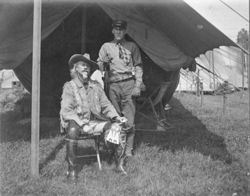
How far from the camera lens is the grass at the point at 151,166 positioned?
139 inches

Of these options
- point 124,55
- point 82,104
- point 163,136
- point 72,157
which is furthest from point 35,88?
point 163,136

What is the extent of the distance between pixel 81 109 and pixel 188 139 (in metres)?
2.37

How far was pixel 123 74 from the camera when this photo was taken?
4695mm

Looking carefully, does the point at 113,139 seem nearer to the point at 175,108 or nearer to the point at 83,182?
the point at 83,182

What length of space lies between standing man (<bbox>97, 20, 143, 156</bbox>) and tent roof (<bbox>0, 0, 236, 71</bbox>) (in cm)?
83

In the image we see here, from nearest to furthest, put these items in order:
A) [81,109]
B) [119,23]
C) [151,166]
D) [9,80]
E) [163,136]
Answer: [81,109]
[151,166]
[119,23]
[163,136]
[9,80]

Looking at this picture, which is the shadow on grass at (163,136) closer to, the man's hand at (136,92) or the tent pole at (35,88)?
the tent pole at (35,88)

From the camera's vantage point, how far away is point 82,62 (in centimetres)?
413

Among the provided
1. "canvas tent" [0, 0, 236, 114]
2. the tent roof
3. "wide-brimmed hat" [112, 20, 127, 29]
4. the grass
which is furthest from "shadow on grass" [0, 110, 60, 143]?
"wide-brimmed hat" [112, 20, 127, 29]

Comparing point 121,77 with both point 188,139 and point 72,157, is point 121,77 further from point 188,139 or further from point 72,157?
point 188,139

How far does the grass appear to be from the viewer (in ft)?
11.6

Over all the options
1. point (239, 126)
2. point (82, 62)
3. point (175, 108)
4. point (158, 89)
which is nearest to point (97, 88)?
point (82, 62)

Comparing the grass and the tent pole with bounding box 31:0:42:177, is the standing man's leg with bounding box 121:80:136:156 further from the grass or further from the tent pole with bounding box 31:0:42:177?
the tent pole with bounding box 31:0:42:177

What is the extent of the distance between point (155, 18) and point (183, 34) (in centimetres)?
60
